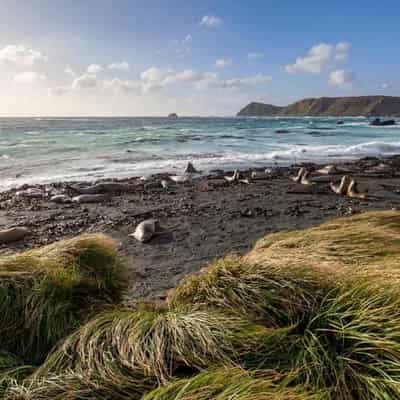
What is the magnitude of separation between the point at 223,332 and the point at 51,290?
1.40 metres

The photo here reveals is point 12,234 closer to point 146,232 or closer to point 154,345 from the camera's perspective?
point 146,232

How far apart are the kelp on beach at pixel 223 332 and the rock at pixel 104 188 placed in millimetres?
7016

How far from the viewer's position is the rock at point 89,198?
27.7ft

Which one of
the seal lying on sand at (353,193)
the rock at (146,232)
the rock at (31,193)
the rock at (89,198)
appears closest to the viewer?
the rock at (146,232)

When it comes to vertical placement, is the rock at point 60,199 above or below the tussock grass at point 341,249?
below

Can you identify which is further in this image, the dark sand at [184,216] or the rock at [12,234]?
the rock at [12,234]

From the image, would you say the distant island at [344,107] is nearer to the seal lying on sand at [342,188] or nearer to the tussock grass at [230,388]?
the seal lying on sand at [342,188]

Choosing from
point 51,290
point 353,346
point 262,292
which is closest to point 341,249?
point 262,292

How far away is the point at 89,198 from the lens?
28.0 ft

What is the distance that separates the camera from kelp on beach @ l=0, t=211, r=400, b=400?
1.45m

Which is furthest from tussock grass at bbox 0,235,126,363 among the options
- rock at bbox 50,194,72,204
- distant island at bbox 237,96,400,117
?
distant island at bbox 237,96,400,117

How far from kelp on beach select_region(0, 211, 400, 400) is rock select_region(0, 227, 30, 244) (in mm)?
3691

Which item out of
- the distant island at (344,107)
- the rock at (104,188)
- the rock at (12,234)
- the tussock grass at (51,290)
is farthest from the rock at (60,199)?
the distant island at (344,107)

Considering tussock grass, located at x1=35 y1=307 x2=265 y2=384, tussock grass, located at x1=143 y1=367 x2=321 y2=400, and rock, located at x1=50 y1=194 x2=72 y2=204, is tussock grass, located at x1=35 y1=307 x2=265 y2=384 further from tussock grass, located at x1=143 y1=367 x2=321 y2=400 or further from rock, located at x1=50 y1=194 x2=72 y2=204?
rock, located at x1=50 y1=194 x2=72 y2=204
